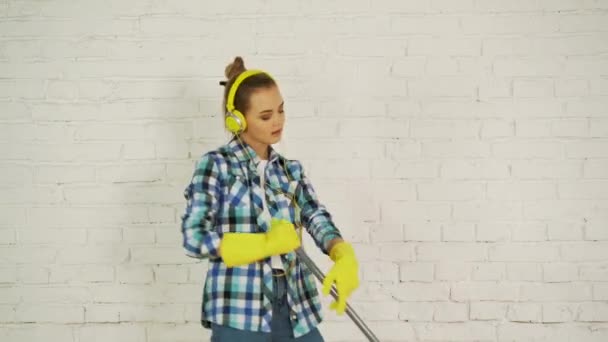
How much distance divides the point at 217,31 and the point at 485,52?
1.06m

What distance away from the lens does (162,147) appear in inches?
87.6

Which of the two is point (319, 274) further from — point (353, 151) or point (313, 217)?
point (353, 151)

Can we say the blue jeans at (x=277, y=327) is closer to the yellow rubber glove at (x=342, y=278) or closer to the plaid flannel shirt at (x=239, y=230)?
the plaid flannel shirt at (x=239, y=230)

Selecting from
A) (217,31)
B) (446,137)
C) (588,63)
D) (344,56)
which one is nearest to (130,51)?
(217,31)

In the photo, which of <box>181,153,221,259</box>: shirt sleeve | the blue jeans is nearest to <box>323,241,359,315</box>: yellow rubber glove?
the blue jeans

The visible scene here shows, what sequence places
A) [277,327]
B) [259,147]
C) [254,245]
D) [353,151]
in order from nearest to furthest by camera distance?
1. [254,245]
2. [277,327]
3. [259,147]
4. [353,151]

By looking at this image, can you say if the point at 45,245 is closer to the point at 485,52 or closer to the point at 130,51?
the point at 130,51

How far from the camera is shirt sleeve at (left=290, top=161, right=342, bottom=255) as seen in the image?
1.58 meters

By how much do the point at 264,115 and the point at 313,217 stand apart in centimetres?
33

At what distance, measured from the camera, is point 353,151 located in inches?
87.6

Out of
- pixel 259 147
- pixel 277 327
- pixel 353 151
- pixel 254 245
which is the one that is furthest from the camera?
pixel 353 151

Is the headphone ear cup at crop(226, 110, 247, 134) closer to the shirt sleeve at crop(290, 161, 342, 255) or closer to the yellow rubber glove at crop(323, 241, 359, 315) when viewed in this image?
the shirt sleeve at crop(290, 161, 342, 255)

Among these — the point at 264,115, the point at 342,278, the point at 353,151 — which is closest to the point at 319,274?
the point at 342,278

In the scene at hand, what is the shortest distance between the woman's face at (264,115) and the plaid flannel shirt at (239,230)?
0.06 m
